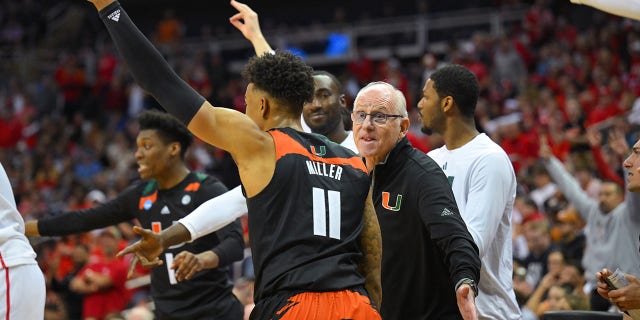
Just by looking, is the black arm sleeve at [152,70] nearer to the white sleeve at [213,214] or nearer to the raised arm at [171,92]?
the raised arm at [171,92]

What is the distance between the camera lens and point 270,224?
3.97 meters

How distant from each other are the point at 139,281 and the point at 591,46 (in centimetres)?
1039

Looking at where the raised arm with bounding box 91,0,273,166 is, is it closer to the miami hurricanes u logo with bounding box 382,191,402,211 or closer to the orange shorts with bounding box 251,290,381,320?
the orange shorts with bounding box 251,290,381,320

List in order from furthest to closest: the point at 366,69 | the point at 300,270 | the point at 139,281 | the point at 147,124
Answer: the point at 366,69
the point at 139,281
the point at 147,124
the point at 300,270

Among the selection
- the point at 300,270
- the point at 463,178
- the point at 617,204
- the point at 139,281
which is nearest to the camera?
the point at 300,270

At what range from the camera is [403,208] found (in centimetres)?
468

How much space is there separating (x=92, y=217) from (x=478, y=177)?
2.95 meters

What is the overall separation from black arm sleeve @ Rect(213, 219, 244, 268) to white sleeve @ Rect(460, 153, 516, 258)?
1650 millimetres

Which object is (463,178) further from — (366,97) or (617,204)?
(617,204)

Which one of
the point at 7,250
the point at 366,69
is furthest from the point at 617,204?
the point at 366,69

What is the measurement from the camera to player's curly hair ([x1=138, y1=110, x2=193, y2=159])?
21.2 feet

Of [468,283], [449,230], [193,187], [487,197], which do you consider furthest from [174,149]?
[468,283]

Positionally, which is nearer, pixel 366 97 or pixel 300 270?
pixel 300 270

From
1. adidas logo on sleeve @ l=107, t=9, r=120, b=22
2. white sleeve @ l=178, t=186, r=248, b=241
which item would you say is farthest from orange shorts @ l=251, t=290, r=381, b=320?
adidas logo on sleeve @ l=107, t=9, r=120, b=22
